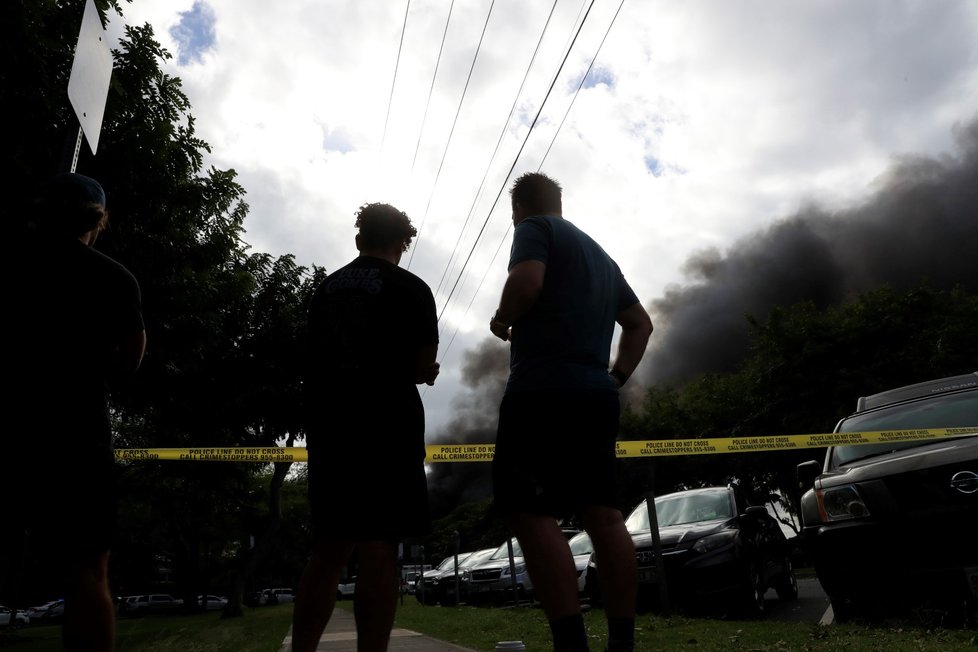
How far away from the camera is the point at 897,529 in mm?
4617

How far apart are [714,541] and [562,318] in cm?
564

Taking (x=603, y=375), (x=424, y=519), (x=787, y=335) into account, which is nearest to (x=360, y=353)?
(x=424, y=519)

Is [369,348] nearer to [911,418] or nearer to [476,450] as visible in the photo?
[476,450]

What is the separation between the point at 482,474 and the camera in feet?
191

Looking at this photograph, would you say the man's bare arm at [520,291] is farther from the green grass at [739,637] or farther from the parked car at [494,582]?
the parked car at [494,582]

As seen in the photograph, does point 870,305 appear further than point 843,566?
Yes

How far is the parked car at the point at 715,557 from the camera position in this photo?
7.54 meters

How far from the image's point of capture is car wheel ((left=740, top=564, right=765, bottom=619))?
751 cm

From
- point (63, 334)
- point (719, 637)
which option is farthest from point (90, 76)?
point (719, 637)

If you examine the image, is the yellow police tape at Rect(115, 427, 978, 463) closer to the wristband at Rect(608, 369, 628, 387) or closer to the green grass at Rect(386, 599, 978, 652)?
the green grass at Rect(386, 599, 978, 652)

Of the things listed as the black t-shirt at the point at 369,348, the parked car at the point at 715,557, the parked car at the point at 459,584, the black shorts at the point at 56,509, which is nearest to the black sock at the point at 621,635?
the black t-shirt at the point at 369,348

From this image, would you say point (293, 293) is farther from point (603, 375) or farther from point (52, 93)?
point (603, 375)

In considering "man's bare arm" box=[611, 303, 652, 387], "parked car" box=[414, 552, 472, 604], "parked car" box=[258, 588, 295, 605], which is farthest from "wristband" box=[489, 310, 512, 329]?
"parked car" box=[258, 588, 295, 605]

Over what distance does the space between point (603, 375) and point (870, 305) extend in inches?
1052
